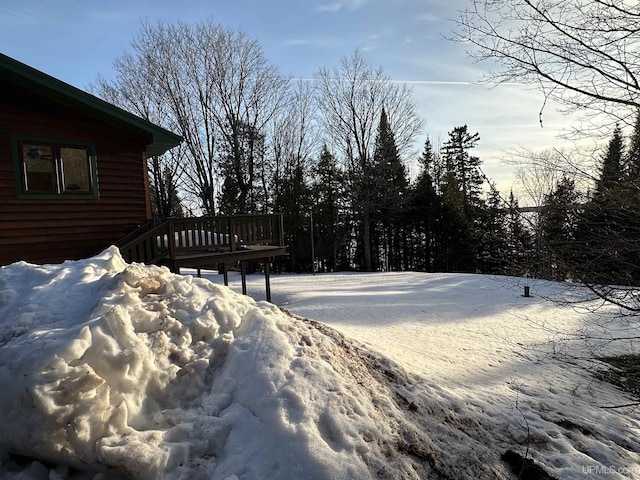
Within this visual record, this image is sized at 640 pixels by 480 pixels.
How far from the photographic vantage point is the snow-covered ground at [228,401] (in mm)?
2123

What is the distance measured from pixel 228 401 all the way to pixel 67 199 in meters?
7.09

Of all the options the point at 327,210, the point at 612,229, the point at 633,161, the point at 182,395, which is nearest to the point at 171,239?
the point at 182,395

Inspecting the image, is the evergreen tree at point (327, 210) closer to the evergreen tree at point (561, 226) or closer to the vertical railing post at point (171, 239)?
the vertical railing post at point (171, 239)

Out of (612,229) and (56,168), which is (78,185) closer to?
(56,168)

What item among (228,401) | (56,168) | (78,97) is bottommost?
(228,401)

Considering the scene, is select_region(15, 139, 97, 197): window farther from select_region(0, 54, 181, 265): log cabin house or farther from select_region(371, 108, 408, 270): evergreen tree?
select_region(371, 108, 408, 270): evergreen tree

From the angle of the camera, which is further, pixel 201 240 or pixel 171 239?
pixel 201 240

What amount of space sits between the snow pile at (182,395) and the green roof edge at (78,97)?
16.5 feet

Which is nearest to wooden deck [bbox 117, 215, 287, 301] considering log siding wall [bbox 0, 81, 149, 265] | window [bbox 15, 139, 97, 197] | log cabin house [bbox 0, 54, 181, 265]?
log siding wall [bbox 0, 81, 149, 265]


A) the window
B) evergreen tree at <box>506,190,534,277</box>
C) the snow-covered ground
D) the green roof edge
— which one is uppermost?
the green roof edge

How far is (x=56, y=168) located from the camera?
24.5 ft

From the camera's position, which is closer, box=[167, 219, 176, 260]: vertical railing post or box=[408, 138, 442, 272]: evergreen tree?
box=[167, 219, 176, 260]: vertical railing post

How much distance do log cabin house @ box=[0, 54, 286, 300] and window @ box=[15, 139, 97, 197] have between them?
0.05 ft

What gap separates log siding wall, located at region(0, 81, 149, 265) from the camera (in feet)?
22.7
